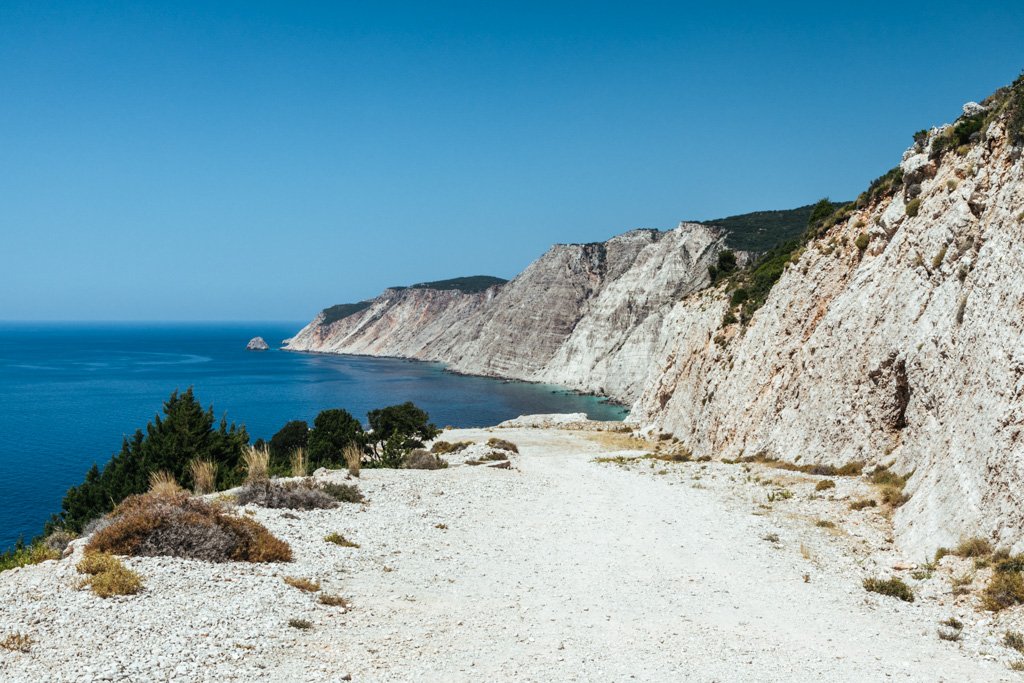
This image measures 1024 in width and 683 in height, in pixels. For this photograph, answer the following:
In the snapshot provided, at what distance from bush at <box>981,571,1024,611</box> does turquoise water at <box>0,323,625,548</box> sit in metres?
37.7

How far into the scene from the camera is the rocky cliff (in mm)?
12672

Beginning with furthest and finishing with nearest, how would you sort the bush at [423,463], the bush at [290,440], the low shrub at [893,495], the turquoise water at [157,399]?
the turquoise water at [157,399]
the bush at [290,440]
the bush at [423,463]
the low shrub at [893,495]

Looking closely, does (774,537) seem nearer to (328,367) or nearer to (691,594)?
(691,594)

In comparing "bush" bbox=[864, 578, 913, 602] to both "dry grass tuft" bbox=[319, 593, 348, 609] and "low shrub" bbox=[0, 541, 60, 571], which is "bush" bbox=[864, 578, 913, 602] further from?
"low shrub" bbox=[0, 541, 60, 571]

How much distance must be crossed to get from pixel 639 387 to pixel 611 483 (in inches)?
2992

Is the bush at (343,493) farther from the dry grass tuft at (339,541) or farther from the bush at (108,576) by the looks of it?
the bush at (108,576)

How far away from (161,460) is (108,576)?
14.9m

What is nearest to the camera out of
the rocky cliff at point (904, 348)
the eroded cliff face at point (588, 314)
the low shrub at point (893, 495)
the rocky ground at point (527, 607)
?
the rocky ground at point (527, 607)

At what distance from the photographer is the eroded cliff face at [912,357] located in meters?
12.4

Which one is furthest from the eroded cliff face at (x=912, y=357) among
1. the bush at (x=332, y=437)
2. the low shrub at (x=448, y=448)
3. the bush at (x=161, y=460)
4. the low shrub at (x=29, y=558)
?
the bush at (x=161, y=460)

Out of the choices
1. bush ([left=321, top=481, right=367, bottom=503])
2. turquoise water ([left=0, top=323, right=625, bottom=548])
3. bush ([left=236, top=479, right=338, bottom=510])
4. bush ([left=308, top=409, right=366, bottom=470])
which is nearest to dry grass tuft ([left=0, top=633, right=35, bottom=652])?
bush ([left=236, top=479, right=338, bottom=510])

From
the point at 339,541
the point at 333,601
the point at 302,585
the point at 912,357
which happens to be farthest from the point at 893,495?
the point at 302,585

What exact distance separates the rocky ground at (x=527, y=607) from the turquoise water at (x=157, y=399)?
2892cm

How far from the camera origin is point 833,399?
80.2 feet
